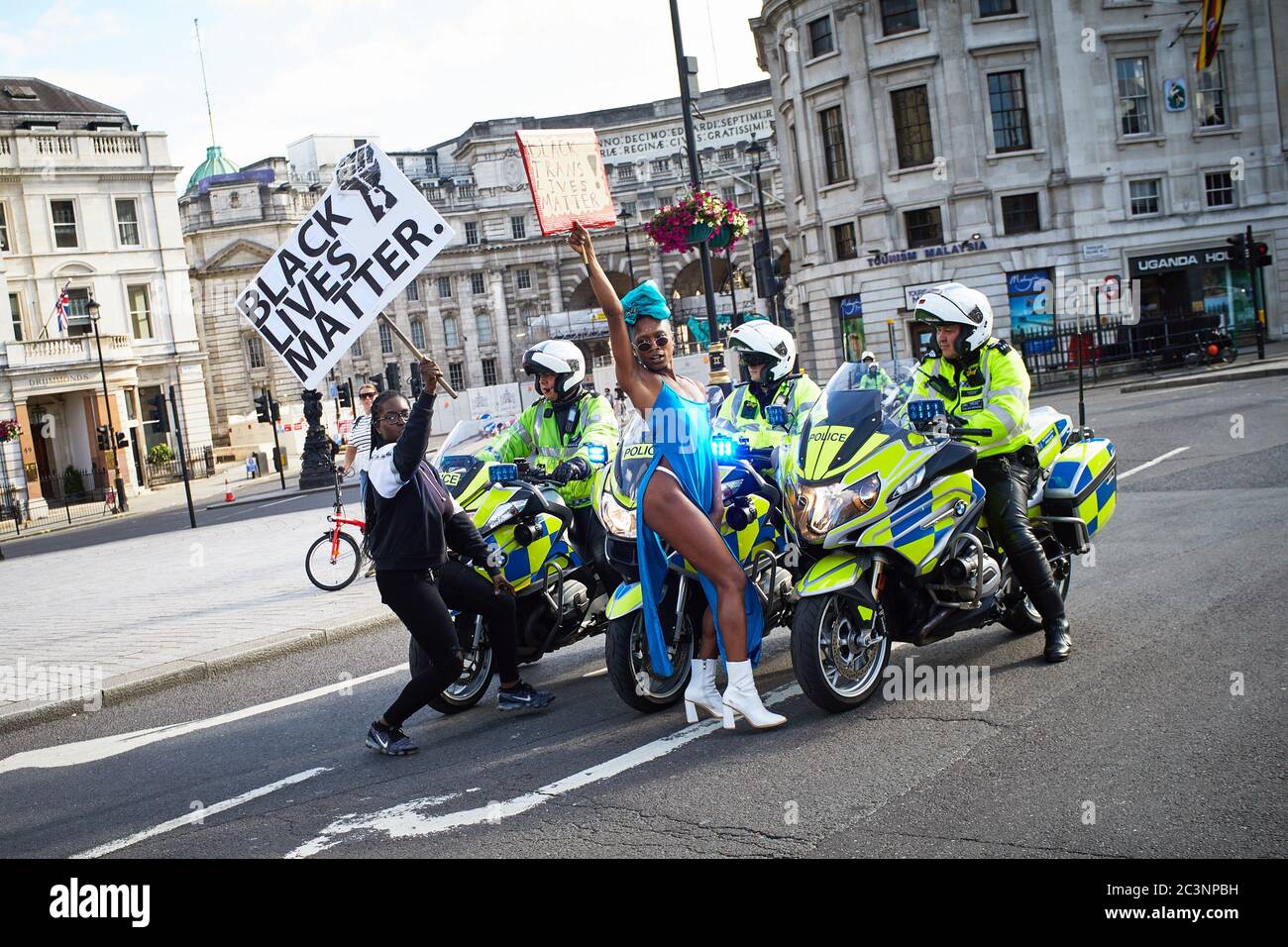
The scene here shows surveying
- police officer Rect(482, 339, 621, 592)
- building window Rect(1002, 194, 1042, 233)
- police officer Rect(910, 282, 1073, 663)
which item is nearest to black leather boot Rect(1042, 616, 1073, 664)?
police officer Rect(910, 282, 1073, 663)

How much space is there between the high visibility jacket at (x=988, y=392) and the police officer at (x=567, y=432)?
1898 millimetres

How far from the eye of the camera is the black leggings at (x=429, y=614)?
18.4 feet

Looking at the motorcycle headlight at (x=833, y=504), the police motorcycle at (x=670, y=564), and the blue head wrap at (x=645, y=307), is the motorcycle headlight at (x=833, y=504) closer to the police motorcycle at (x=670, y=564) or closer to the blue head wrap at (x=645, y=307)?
the police motorcycle at (x=670, y=564)

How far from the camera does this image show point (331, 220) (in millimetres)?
7367

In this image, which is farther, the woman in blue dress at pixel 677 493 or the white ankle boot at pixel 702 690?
the white ankle boot at pixel 702 690

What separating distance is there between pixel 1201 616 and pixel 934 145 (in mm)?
38282

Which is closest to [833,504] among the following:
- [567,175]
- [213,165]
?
[567,175]

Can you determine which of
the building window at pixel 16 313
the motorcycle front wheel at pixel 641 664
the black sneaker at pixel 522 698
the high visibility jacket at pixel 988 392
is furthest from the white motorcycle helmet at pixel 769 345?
the building window at pixel 16 313

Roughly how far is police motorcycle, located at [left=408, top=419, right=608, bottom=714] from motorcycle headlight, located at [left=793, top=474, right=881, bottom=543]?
5.50ft

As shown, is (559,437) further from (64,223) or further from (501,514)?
(64,223)

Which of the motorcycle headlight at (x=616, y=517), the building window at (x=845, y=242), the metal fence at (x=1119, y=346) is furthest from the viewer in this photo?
the building window at (x=845, y=242)

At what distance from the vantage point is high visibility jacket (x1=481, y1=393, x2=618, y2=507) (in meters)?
7.20

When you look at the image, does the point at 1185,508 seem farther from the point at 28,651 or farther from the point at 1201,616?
the point at 28,651
